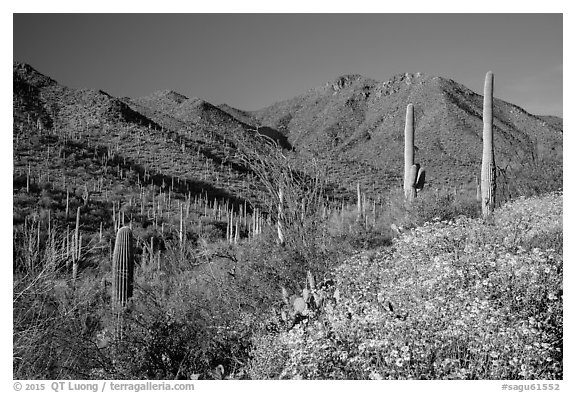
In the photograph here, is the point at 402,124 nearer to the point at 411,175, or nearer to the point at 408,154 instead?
the point at 408,154

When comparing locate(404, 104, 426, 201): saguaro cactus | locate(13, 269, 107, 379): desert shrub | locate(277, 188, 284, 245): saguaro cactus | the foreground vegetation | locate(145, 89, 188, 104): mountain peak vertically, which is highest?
locate(145, 89, 188, 104): mountain peak

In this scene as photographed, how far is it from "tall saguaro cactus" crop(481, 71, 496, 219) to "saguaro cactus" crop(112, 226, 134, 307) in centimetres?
789

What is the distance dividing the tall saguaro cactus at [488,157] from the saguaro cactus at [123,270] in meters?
7.89

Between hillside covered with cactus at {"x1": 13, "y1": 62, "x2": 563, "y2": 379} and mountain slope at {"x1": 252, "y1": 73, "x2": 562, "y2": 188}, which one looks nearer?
hillside covered with cactus at {"x1": 13, "y1": 62, "x2": 563, "y2": 379}

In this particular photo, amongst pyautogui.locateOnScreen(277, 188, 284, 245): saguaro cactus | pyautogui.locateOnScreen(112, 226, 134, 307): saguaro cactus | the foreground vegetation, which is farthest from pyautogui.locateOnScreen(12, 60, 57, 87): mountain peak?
pyautogui.locateOnScreen(277, 188, 284, 245): saguaro cactus

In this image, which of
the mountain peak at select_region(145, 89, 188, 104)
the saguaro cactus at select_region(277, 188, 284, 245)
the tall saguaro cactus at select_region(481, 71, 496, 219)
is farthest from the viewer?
the mountain peak at select_region(145, 89, 188, 104)

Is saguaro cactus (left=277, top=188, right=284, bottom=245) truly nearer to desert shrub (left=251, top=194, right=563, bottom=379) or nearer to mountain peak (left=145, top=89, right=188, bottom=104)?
desert shrub (left=251, top=194, right=563, bottom=379)

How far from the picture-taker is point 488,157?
573 inches

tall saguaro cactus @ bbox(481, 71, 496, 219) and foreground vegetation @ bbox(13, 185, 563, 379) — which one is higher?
tall saguaro cactus @ bbox(481, 71, 496, 219)

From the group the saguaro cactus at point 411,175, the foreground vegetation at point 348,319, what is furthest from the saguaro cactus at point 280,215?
the saguaro cactus at point 411,175

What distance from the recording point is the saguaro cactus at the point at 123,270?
933 cm

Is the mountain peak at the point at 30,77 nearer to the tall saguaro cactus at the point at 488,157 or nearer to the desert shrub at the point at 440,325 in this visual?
the tall saguaro cactus at the point at 488,157

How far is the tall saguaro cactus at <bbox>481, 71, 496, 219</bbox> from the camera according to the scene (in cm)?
1409

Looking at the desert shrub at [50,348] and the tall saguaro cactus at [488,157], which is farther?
the tall saguaro cactus at [488,157]
